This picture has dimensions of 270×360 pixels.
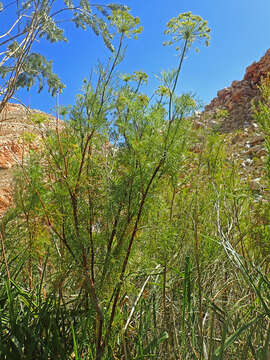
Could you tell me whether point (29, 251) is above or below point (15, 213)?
below

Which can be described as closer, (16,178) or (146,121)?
Answer: (146,121)

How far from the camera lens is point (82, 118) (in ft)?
3.06

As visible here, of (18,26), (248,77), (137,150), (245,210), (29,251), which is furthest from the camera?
(248,77)

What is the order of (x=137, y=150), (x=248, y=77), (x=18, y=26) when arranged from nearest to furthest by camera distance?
(x=137, y=150) < (x=18, y=26) < (x=248, y=77)

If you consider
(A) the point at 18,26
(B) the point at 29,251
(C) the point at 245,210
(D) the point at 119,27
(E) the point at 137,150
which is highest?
(A) the point at 18,26

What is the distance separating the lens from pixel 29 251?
1.16 m

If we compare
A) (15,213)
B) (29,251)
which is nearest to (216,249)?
(29,251)

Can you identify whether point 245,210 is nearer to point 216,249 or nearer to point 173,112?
point 216,249

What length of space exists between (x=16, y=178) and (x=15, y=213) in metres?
0.17

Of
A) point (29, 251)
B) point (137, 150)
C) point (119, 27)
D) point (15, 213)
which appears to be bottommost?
A: point (29, 251)

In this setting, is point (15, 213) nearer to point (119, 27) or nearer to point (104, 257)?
point (104, 257)

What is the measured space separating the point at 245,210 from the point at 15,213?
1214 millimetres

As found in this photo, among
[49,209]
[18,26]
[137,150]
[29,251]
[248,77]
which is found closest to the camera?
[137,150]

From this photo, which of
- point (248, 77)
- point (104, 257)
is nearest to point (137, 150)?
point (104, 257)
